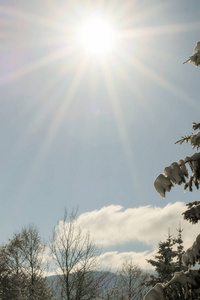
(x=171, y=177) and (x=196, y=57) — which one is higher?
(x=196, y=57)

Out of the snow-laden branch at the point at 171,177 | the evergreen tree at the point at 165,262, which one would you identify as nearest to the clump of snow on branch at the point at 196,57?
the snow-laden branch at the point at 171,177

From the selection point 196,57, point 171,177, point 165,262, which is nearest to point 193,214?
point 171,177

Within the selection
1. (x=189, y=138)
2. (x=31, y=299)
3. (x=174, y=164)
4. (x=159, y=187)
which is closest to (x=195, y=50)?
(x=189, y=138)

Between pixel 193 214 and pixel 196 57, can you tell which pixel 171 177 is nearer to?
pixel 193 214

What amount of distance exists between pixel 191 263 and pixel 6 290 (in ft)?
94.5

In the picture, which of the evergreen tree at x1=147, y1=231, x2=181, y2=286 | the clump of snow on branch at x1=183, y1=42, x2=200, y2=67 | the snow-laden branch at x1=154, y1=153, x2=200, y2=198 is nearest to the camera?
the snow-laden branch at x1=154, y1=153, x2=200, y2=198

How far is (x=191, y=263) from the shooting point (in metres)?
4.56

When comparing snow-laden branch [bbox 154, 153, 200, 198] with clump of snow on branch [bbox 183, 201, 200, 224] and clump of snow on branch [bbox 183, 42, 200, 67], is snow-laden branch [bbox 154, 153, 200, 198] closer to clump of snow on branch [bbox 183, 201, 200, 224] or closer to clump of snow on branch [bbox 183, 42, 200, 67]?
clump of snow on branch [bbox 183, 201, 200, 224]

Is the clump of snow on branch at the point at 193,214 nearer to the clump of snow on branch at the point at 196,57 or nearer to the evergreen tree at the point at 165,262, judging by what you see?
the clump of snow on branch at the point at 196,57

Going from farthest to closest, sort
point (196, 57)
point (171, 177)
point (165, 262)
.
A: point (165, 262) < point (196, 57) < point (171, 177)

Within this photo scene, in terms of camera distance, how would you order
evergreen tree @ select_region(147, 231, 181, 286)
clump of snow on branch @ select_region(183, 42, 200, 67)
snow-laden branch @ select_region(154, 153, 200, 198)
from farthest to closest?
evergreen tree @ select_region(147, 231, 181, 286) → clump of snow on branch @ select_region(183, 42, 200, 67) → snow-laden branch @ select_region(154, 153, 200, 198)

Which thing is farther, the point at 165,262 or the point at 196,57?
the point at 165,262

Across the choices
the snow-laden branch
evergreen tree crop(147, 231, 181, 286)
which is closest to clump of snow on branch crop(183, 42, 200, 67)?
the snow-laden branch

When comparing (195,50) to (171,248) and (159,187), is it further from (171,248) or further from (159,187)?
(171,248)
